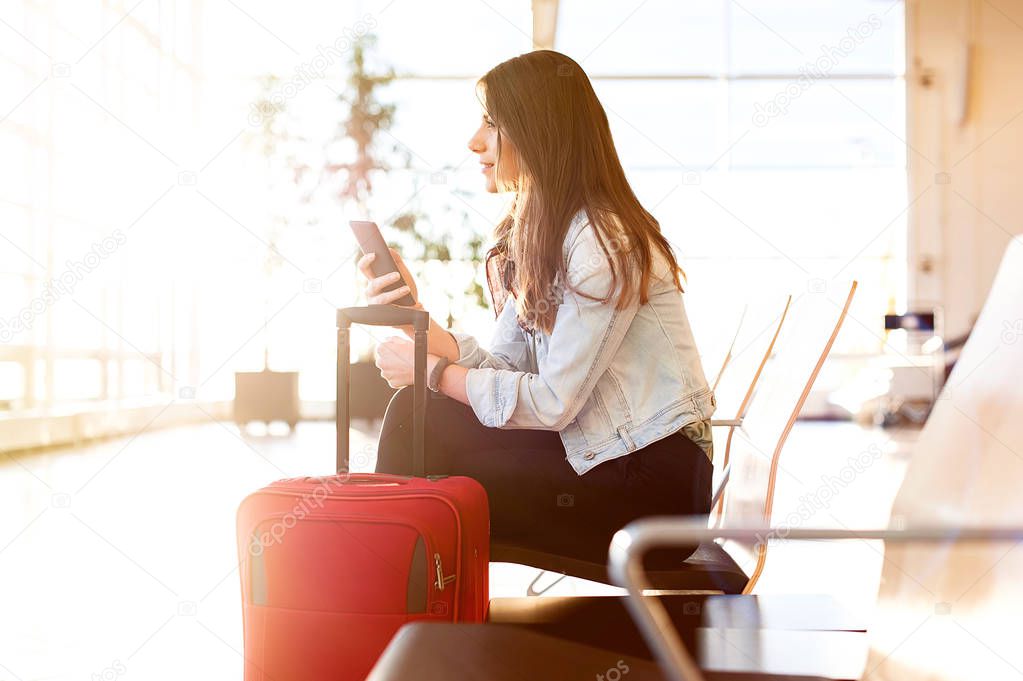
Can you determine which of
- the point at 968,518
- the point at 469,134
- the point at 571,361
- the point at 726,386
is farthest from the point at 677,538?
the point at 469,134

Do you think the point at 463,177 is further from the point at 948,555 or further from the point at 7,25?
the point at 948,555

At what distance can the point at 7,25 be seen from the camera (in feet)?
19.1

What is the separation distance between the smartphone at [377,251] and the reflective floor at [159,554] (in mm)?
788

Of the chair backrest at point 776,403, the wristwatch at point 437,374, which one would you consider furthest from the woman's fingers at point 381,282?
the chair backrest at point 776,403

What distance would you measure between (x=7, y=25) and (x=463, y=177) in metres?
3.34

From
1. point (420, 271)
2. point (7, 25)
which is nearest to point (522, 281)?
point (420, 271)

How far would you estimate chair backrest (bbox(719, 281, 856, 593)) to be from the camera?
4.31ft

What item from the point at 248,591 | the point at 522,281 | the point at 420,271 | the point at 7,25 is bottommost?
the point at 248,591

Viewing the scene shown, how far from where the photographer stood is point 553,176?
1.48 meters

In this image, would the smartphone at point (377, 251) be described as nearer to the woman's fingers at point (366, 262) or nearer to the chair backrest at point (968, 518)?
the woman's fingers at point (366, 262)

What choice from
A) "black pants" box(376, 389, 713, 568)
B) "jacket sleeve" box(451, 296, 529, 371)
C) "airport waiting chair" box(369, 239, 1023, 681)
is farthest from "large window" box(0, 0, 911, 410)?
"airport waiting chair" box(369, 239, 1023, 681)

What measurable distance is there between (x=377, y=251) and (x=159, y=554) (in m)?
1.71

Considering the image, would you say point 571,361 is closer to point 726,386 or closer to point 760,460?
point 760,460

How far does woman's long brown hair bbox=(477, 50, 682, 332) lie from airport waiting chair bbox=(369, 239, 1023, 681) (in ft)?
1.68
